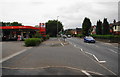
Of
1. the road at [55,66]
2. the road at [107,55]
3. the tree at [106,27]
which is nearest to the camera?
the road at [55,66]

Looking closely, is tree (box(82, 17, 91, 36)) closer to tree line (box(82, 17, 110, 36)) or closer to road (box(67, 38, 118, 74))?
tree line (box(82, 17, 110, 36))

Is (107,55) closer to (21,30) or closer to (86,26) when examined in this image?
(21,30)

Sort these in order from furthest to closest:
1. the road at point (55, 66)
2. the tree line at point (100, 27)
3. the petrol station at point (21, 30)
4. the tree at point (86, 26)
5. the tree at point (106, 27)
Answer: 1. the tree at point (86, 26)
2. the tree line at point (100, 27)
3. the tree at point (106, 27)
4. the petrol station at point (21, 30)
5. the road at point (55, 66)

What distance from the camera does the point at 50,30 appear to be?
85062 mm

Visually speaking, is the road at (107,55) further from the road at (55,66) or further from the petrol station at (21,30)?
the petrol station at (21,30)

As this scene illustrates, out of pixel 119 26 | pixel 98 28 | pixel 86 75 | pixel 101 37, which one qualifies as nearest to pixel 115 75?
pixel 86 75

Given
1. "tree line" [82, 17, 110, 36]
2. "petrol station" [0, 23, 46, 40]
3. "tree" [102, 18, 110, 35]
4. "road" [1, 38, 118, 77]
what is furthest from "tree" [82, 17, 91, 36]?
"road" [1, 38, 118, 77]

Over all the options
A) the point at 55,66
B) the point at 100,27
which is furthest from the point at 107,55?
the point at 100,27

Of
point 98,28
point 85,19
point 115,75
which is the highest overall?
point 85,19

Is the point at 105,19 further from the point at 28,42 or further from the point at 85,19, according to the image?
the point at 28,42

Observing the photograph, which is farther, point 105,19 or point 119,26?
point 119,26

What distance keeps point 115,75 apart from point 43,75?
10.4ft

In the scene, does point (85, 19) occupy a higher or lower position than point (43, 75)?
higher

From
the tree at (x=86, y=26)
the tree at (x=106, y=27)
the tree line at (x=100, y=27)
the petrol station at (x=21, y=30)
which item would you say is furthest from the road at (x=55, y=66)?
the tree at (x=86, y=26)
